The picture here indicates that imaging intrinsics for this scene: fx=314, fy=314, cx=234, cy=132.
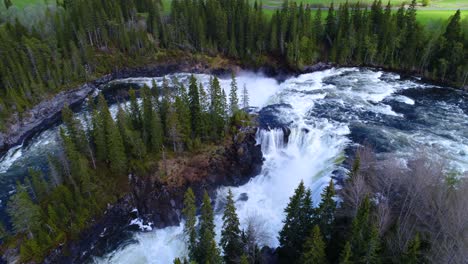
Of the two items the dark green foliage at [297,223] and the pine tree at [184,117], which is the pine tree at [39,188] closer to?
the pine tree at [184,117]

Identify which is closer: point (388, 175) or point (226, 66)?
point (388, 175)

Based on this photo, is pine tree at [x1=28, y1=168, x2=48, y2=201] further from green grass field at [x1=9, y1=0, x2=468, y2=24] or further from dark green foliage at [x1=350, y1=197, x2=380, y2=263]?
green grass field at [x1=9, y1=0, x2=468, y2=24]

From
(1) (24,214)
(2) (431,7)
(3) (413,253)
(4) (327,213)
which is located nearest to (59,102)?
(1) (24,214)

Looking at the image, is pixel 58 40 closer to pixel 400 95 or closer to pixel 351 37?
pixel 351 37

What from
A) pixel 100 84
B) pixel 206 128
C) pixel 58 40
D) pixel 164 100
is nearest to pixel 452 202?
pixel 206 128

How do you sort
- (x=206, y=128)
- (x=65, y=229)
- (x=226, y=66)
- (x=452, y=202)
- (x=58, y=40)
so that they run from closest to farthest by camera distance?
(x=452, y=202), (x=65, y=229), (x=206, y=128), (x=58, y=40), (x=226, y=66)
